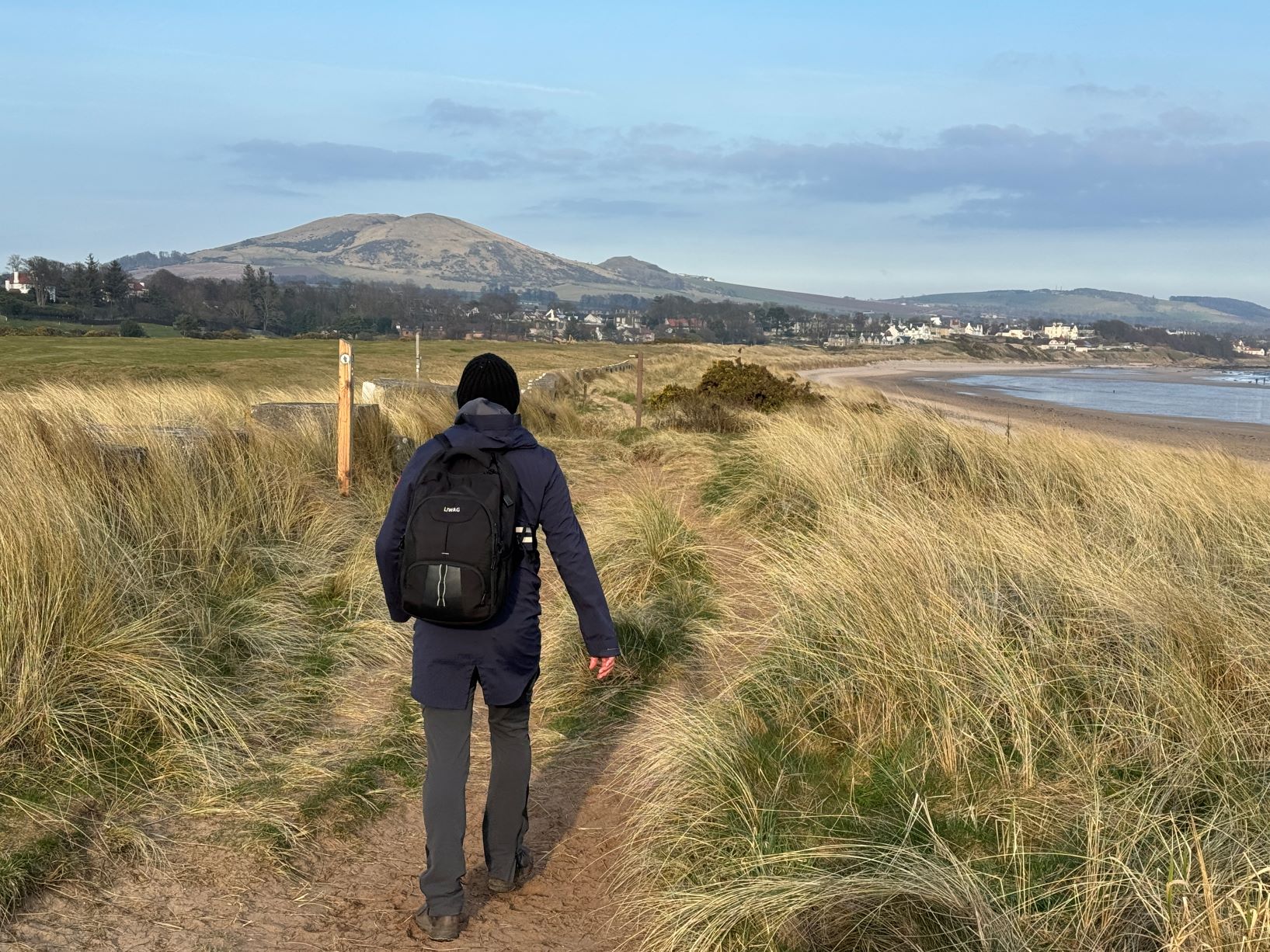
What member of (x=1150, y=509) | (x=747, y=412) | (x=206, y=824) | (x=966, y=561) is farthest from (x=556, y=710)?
(x=747, y=412)

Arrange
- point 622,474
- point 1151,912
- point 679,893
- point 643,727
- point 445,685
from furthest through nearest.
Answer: point 622,474
point 643,727
point 445,685
point 679,893
point 1151,912

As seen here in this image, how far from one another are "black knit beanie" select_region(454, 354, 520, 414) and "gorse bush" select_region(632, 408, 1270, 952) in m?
1.47

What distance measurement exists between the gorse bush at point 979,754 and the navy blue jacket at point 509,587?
836 mm

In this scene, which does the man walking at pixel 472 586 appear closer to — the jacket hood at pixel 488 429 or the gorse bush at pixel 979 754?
the jacket hood at pixel 488 429

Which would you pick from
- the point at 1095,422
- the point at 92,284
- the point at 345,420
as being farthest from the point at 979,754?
the point at 92,284

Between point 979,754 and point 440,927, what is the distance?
196 centimetres

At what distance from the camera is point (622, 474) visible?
1272 centimetres

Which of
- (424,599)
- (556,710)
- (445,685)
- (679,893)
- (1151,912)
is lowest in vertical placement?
(556,710)

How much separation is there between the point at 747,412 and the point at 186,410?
31.5 ft

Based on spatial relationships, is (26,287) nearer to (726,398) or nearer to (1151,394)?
(726,398)

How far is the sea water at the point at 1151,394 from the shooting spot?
3412cm

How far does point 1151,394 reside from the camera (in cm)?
4656

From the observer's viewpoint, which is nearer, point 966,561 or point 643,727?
point 643,727

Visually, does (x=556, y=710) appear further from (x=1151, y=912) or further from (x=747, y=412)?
(x=747, y=412)
